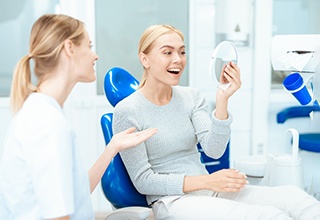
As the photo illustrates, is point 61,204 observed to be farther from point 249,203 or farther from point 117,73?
point 117,73

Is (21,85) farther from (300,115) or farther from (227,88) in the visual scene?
(300,115)

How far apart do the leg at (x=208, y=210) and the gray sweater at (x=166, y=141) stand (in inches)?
1.9

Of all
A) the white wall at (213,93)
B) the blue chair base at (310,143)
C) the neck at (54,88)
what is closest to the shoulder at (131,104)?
the neck at (54,88)

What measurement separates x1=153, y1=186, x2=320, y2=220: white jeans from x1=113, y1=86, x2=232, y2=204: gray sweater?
60 mm

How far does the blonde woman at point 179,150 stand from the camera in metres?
1.51

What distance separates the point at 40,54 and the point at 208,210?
0.73m

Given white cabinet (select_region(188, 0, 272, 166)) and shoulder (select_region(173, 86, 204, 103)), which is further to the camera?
white cabinet (select_region(188, 0, 272, 166))

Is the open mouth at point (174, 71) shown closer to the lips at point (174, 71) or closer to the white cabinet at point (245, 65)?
→ the lips at point (174, 71)

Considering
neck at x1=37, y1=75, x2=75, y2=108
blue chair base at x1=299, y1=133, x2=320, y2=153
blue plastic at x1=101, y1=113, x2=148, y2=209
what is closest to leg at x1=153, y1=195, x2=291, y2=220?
blue plastic at x1=101, y1=113, x2=148, y2=209

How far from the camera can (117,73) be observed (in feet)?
6.20

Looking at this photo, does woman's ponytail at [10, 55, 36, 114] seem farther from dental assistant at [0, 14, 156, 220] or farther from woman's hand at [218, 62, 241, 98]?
woman's hand at [218, 62, 241, 98]

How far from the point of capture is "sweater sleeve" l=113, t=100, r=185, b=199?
1598 mm

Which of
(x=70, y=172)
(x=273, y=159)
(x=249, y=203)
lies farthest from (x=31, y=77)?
(x=273, y=159)

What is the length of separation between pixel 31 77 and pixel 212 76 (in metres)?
0.64
